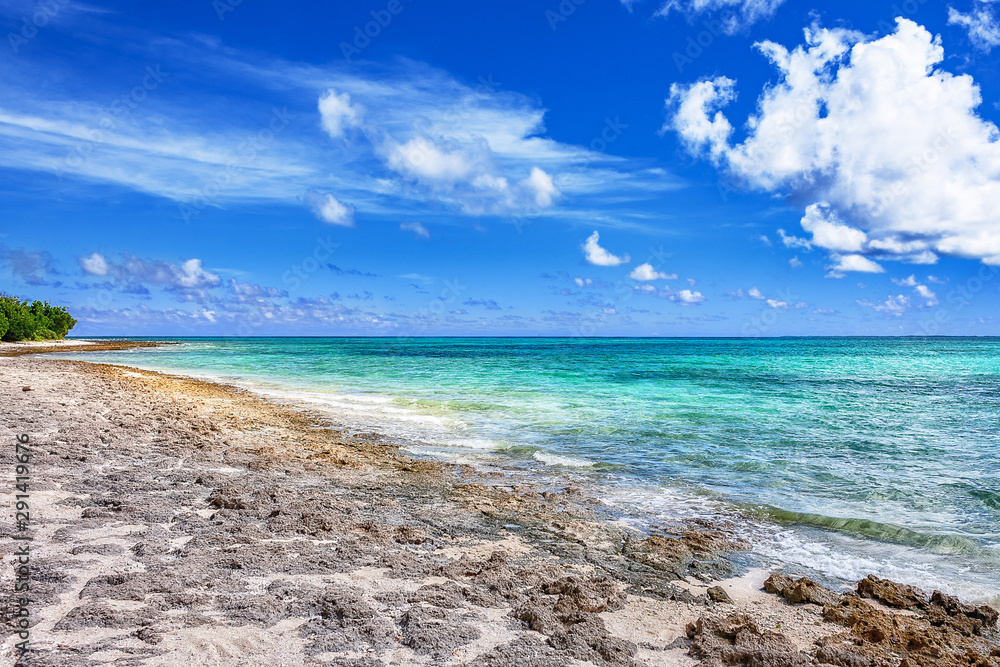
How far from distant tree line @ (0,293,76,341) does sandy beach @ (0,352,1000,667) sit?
7260 cm

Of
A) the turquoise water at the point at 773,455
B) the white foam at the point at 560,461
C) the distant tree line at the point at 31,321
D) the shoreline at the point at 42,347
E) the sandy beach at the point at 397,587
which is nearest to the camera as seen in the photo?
the sandy beach at the point at 397,587

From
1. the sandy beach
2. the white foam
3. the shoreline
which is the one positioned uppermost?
the shoreline

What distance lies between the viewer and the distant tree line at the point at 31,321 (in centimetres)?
6469

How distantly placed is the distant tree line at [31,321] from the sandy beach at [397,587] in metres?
72.6

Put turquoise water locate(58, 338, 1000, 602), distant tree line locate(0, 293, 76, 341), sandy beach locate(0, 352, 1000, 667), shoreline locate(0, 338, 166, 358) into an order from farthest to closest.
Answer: distant tree line locate(0, 293, 76, 341) < shoreline locate(0, 338, 166, 358) < turquoise water locate(58, 338, 1000, 602) < sandy beach locate(0, 352, 1000, 667)

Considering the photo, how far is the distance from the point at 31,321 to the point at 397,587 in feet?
275

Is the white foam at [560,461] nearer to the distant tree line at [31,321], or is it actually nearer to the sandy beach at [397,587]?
the sandy beach at [397,587]

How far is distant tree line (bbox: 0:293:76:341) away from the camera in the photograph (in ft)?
212

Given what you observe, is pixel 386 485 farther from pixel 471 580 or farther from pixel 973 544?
pixel 973 544

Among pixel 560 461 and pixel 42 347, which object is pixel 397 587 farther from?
pixel 42 347

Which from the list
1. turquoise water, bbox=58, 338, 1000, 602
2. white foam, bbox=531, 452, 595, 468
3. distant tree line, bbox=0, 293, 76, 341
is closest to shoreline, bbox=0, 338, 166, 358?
distant tree line, bbox=0, 293, 76, 341

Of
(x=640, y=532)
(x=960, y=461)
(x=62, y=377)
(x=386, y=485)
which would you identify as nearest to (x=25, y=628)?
(x=386, y=485)

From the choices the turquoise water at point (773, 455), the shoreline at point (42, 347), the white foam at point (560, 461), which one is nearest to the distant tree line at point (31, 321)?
the shoreline at point (42, 347)

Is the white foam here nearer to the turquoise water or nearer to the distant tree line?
the turquoise water
